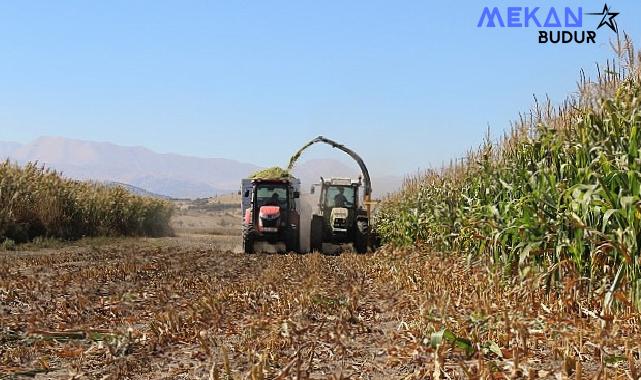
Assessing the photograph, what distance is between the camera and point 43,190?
22.7 m

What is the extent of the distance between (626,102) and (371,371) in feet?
11.7

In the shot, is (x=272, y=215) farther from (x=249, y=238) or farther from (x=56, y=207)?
(x=56, y=207)

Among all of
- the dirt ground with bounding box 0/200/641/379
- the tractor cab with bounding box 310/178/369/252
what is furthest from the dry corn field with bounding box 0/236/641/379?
the tractor cab with bounding box 310/178/369/252

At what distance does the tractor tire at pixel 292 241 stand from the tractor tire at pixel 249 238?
1024mm

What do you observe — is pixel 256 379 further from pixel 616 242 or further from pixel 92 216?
pixel 92 216

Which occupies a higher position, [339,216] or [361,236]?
[339,216]

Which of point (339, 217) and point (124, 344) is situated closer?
point (124, 344)

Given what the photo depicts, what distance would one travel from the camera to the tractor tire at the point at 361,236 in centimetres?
1983

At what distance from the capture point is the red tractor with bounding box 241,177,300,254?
20.2 meters

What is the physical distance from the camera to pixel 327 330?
19.9ft

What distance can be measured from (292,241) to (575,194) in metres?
15.2

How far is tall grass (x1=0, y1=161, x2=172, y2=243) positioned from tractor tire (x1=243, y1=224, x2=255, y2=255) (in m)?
6.73

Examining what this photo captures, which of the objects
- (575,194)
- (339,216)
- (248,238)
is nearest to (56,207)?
(248,238)

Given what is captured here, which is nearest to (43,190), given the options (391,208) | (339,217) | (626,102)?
(339,217)
